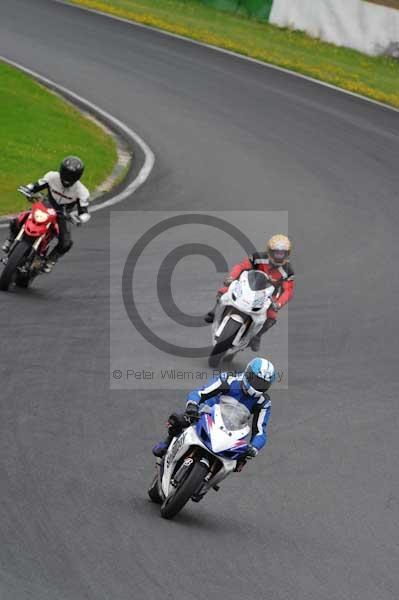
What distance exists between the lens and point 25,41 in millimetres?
34531

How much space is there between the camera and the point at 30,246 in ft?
54.7

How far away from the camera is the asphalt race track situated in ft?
31.8

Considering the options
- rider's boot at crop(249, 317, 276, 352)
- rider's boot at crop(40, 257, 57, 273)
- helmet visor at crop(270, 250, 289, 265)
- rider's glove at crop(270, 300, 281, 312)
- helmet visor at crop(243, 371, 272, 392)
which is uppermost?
helmet visor at crop(243, 371, 272, 392)

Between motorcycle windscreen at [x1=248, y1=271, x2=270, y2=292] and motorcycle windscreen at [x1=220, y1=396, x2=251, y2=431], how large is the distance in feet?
16.1

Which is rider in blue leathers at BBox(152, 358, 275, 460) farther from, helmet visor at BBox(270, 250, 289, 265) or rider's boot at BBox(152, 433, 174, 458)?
helmet visor at BBox(270, 250, 289, 265)

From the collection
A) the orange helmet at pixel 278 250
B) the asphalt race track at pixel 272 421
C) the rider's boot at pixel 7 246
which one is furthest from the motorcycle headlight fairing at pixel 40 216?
the orange helmet at pixel 278 250

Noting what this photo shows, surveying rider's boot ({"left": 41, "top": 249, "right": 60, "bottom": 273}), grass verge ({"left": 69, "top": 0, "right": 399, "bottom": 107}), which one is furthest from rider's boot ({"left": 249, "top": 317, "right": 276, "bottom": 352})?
grass verge ({"left": 69, "top": 0, "right": 399, "bottom": 107})

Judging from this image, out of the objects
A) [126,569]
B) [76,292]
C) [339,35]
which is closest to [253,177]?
[76,292]

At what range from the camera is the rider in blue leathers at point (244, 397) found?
10.9 meters

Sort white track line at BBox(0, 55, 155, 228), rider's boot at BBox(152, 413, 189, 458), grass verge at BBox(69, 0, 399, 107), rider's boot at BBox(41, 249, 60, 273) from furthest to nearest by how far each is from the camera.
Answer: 1. grass verge at BBox(69, 0, 399, 107)
2. white track line at BBox(0, 55, 155, 228)
3. rider's boot at BBox(41, 249, 60, 273)
4. rider's boot at BBox(152, 413, 189, 458)

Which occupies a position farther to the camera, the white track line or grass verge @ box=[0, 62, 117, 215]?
grass verge @ box=[0, 62, 117, 215]

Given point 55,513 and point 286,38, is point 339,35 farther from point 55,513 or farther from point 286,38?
point 55,513

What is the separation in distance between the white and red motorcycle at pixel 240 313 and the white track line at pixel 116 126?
5.28m

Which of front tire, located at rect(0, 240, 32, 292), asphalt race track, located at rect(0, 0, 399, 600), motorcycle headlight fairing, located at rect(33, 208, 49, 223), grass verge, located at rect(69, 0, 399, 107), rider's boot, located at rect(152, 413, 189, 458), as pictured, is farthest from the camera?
grass verge, located at rect(69, 0, 399, 107)
